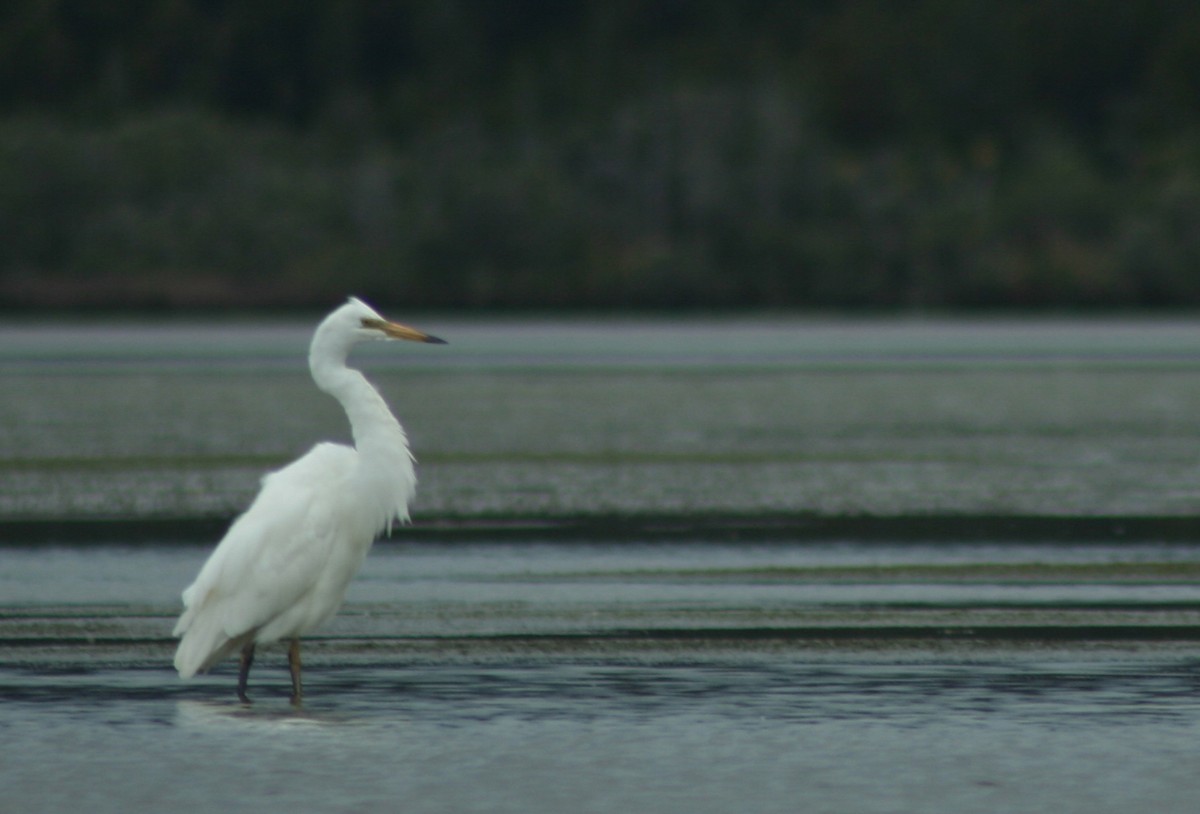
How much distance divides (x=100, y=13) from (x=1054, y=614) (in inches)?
4677

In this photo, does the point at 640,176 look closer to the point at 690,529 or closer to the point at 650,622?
the point at 690,529

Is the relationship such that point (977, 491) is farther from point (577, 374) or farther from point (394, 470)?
point (577, 374)

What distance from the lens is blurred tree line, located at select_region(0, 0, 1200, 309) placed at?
279ft

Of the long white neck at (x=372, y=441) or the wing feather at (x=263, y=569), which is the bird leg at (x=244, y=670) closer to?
the wing feather at (x=263, y=569)

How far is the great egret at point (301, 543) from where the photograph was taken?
1073 centimetres

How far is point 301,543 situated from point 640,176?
81240 mm

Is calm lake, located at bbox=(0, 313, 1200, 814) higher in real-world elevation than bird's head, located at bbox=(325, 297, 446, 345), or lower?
lower

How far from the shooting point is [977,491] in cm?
2039

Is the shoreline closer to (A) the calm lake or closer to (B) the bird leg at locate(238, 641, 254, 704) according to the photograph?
(A) the calm lake

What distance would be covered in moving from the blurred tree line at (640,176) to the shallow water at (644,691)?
6825 centimetres

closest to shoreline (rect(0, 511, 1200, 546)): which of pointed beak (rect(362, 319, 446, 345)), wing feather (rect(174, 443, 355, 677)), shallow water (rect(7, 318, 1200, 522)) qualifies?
shallow water (rect(7, 318, 1200, 522))

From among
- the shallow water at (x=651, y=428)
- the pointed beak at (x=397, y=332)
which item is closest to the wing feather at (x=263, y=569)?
the pointed beak at (x=397, y=332)

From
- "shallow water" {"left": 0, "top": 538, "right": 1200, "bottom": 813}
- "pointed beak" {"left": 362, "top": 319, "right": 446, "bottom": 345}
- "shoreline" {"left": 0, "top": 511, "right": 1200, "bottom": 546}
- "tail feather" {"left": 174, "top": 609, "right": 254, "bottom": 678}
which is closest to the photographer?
"shallow water" {"left": 0, "top": 538, "right": 1200, "bottom": 813}

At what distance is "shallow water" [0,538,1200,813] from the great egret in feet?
1.02
